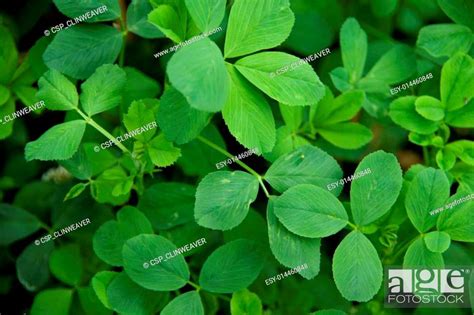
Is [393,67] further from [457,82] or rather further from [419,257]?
[419,257]

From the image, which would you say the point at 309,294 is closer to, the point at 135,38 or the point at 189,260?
the point at 189,260

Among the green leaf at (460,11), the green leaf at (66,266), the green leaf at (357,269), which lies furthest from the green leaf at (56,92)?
the green leaf at (460,11)

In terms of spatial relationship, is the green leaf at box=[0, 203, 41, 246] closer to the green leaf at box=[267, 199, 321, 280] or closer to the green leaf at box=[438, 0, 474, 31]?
the green leaf at box=[267, 199, 321, 280]

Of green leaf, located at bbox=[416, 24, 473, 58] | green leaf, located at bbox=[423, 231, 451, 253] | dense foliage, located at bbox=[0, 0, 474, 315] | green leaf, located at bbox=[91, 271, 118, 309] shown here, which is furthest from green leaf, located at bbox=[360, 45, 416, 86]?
green leaf, located at bbox=[91, 271, 118, 309]

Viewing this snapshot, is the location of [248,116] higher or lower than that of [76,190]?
higher

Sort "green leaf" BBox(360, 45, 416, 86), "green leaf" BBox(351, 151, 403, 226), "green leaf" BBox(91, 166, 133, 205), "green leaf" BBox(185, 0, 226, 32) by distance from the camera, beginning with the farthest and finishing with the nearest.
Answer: "green leaf" BBox(360, 45, 416, 86)
"green leaf" BBox(91, 166, 133, 205)
"green leaf" BBox(351, 151, 403, 226)
"green leaf" BBox(185, 0, 226, 32)

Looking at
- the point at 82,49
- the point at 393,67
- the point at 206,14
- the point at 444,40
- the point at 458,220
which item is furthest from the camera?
the point at 393,67

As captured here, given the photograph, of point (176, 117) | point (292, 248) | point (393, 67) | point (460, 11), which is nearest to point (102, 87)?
point (176, 117)
